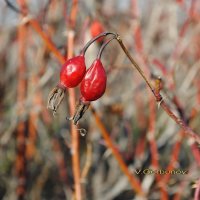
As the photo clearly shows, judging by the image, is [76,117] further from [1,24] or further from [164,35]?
[164,35]

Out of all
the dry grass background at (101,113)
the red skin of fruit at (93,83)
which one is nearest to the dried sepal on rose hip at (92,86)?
the red skin of fruit at (93,83)

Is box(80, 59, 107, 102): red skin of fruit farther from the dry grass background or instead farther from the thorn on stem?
the dry grass background

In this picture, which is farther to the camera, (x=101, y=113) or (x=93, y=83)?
(x=101, y=113)

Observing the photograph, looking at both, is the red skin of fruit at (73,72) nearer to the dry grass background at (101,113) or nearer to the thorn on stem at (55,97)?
the thorn on stem at (55,97)

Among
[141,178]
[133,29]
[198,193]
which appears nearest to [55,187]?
[141,178]

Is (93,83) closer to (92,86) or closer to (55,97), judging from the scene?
(92,86)

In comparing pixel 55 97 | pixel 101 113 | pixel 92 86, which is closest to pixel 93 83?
pixel 92 86
